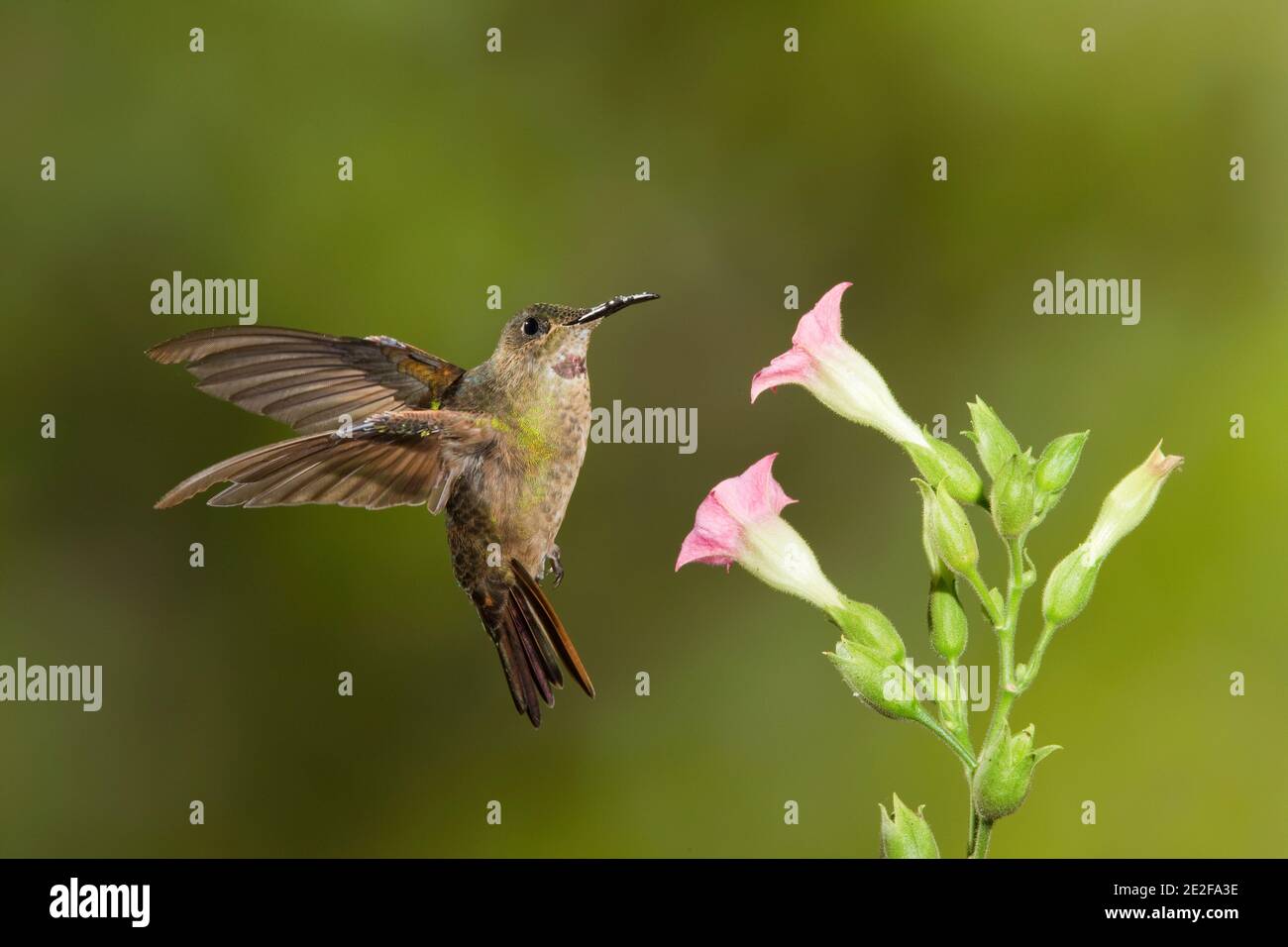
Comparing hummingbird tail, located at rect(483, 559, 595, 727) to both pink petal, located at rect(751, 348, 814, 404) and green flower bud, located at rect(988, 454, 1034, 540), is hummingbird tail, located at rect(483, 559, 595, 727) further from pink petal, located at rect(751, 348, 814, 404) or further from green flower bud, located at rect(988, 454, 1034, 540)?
green flower bud, located at rect(988, 454, 1034, 540)

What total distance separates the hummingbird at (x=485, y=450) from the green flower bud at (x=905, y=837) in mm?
562

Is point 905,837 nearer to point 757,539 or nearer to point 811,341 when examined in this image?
point 757,539

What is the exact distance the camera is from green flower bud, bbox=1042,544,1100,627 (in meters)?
2.20

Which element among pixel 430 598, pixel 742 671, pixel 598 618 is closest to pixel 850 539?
pixel 742 671

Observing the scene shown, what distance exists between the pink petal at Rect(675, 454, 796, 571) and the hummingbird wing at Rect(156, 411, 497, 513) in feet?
1.54

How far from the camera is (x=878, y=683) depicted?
2117 millimetres

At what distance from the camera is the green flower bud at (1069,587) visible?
2201 mm

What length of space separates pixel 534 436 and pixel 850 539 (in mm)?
3425

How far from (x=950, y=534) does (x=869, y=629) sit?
0.26 m

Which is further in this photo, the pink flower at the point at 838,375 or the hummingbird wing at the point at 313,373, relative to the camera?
the hummingbird wing at the point at 313,373

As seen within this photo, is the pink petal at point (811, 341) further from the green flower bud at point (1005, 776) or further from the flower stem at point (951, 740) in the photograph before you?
the green flower bud at point (1005, 776)

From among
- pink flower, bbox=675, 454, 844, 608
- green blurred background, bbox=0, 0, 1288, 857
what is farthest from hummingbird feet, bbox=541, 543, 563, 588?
green blurred background, bbox=0, 0, 1288, 857

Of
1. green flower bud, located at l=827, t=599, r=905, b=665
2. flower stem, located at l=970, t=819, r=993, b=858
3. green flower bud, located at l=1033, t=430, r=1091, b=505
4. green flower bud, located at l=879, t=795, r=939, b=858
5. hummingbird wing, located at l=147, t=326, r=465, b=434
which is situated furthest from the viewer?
hummingbird wing, located at l=147, t=326, r=465, b=434

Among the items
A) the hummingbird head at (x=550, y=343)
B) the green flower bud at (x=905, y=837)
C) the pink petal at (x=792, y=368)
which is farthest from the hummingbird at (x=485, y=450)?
the green flower bud at (x=905, y=837)
